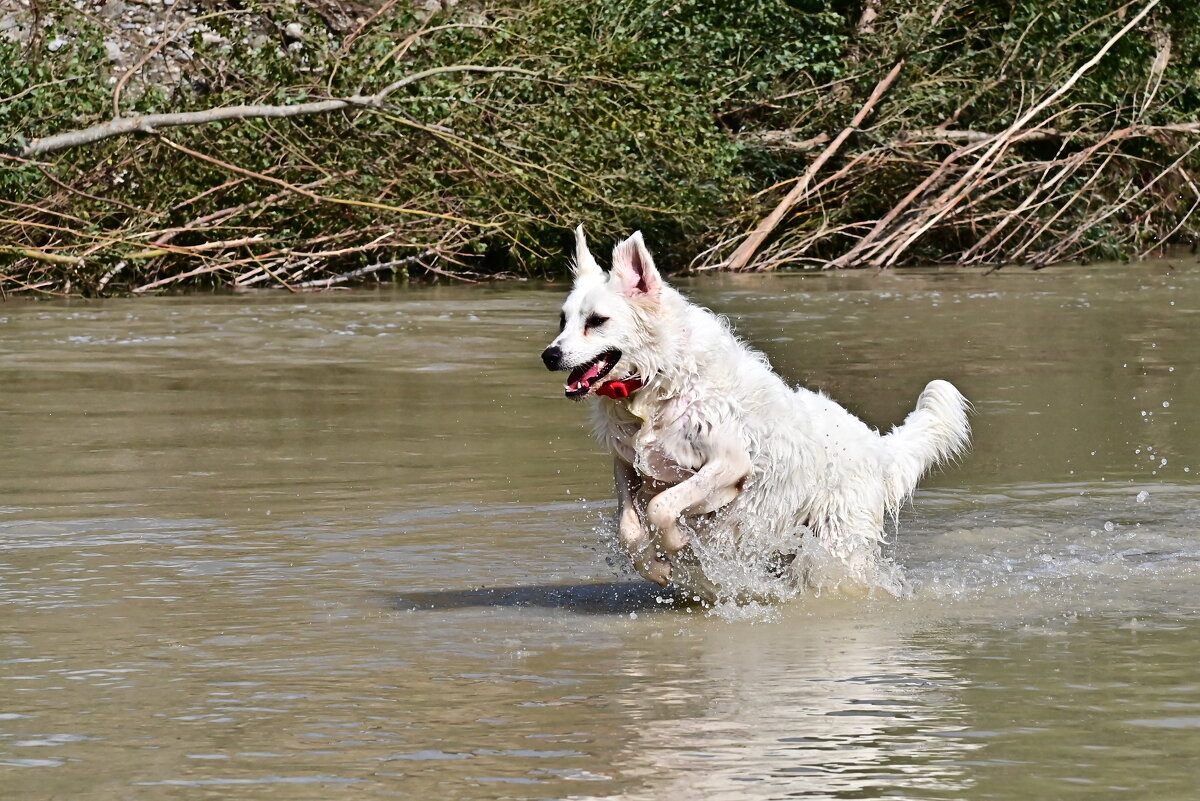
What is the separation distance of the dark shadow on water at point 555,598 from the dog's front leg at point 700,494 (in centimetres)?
28

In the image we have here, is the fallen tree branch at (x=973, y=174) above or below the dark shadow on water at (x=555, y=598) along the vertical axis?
above

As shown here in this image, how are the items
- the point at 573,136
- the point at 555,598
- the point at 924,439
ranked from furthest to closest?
the point at 573,136
the point at 924,439
the point at 555,598

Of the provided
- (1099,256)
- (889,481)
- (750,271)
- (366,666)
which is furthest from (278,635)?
(1099,256)

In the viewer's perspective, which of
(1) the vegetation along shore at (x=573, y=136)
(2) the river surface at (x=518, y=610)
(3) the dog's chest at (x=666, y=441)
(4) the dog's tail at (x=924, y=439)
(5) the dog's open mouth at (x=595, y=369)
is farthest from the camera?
(1) the vegetation along shore at (x=573, y=136)

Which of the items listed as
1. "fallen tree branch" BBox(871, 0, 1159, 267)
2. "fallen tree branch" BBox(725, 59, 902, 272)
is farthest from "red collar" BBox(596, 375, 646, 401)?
"fallen tree branch" BBox(871, 0, 1159, 267)

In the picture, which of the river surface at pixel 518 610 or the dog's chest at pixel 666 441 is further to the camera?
the dog's chest at pixel 666 441

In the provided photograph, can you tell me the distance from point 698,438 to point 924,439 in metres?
1.09

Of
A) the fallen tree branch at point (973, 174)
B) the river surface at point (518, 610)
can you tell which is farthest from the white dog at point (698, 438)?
the fallen tree branch at point (973, 174)

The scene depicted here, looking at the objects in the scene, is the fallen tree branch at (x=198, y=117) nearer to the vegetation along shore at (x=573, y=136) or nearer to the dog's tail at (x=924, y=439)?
the vegetation along shore at (x=573, y=136)

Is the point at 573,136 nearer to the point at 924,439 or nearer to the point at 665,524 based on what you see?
the point at 924,439

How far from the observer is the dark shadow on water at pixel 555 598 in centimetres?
646

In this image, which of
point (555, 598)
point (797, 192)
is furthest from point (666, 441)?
point (797, 192)

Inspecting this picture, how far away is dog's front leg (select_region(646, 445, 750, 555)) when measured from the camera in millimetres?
6422

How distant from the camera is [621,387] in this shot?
658 centimetres
